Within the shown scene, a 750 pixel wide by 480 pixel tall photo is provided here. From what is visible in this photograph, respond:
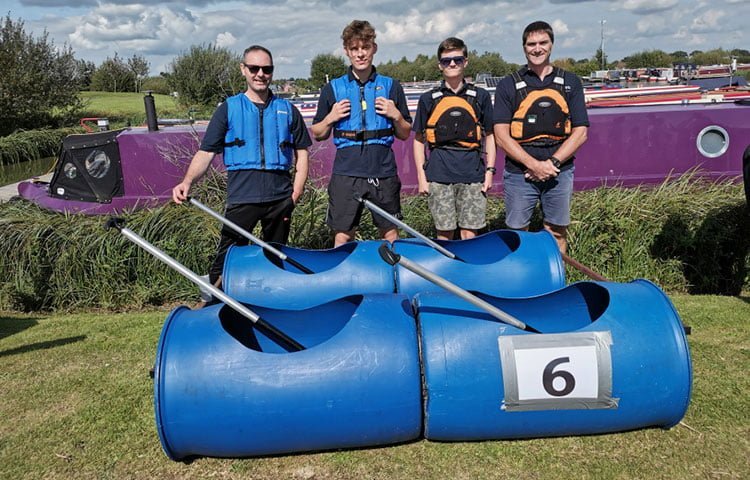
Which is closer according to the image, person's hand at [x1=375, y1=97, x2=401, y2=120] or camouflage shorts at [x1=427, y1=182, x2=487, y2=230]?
person's hand at [x1=375, y1=97, x2=401, y2=120]

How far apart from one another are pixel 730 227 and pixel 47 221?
21.2 ft

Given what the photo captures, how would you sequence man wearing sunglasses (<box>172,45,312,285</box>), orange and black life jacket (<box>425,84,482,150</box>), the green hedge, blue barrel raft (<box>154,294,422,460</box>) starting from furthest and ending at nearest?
the green hedge, orange and black life jacket (<box>425,84,482,150</box>), man wearing sunglasses (<box>172,45,312,285</box>), blue barrel raft (<box>154,294,422,460</box>)

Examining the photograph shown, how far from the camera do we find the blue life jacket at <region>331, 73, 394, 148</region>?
4656mm

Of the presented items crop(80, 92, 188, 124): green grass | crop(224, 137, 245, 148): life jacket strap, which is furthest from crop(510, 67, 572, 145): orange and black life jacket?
crop(80, 92, 188, 124): green grass

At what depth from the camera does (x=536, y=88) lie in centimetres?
464

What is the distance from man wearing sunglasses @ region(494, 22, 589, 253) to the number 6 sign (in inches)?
73.5

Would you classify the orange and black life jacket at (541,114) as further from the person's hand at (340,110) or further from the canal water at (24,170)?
the canal water at (24,170)

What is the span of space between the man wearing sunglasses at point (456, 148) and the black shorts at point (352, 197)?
0.30 metres

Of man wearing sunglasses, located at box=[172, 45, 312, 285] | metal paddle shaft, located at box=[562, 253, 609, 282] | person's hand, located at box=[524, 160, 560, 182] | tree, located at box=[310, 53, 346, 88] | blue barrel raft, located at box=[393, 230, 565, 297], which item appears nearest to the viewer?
blue barrel raft, located at box=[393, 230, 565, 297]

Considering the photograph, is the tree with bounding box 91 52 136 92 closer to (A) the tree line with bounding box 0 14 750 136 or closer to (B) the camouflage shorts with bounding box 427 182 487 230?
(A) the tree line with bounding box 0 14 750 136

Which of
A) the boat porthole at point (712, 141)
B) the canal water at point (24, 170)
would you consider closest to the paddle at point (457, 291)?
the boat porthole at point (712, 141)

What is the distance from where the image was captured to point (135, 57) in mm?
53500

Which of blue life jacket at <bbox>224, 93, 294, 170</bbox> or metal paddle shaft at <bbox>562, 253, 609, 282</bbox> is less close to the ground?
blue life jacket at <bbox>224, 93, 294, 170</bbox>

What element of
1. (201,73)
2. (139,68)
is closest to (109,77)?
(139,68)
